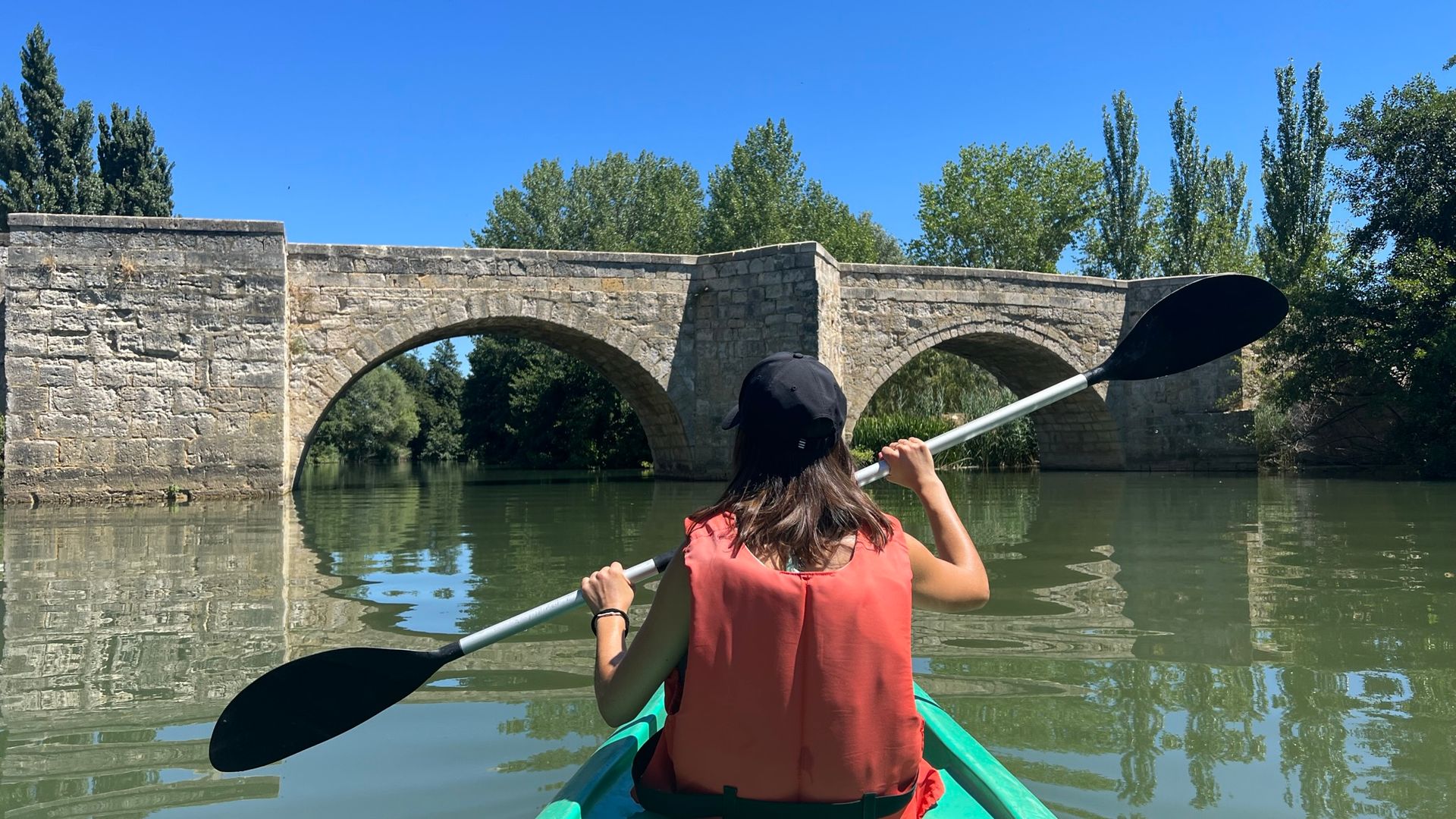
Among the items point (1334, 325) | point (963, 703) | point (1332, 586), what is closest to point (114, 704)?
point (963, 703)

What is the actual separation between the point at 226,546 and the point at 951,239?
86.7ft

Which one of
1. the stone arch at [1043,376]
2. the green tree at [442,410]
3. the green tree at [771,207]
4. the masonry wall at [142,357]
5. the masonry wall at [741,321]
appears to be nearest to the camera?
the masonry wall at [142,357]

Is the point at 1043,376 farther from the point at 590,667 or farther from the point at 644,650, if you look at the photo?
the point at 644,650

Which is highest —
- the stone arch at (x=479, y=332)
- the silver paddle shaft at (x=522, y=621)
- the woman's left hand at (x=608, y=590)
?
the stone arch at (x=479, y=332)

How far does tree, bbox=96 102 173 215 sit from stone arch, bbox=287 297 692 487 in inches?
619

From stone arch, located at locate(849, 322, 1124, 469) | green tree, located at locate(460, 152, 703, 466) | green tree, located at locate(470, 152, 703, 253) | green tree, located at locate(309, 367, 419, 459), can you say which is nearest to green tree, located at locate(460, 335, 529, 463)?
green tree, located at locate(460, 152, 703, 466)

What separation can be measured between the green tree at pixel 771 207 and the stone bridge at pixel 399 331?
1503cm

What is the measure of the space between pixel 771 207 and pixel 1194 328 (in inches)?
1081

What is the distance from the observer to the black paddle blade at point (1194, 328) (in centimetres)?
309

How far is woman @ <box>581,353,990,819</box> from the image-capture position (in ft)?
4.86

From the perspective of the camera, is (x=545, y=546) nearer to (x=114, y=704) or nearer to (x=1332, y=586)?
(x=114, y=704)

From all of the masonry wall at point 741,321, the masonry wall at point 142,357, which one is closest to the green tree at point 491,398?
the masonry wall at point 741,321

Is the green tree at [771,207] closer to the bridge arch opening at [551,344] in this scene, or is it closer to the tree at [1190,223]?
the tree at [1190,223]

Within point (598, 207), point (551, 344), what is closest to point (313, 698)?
point (551, 344)
